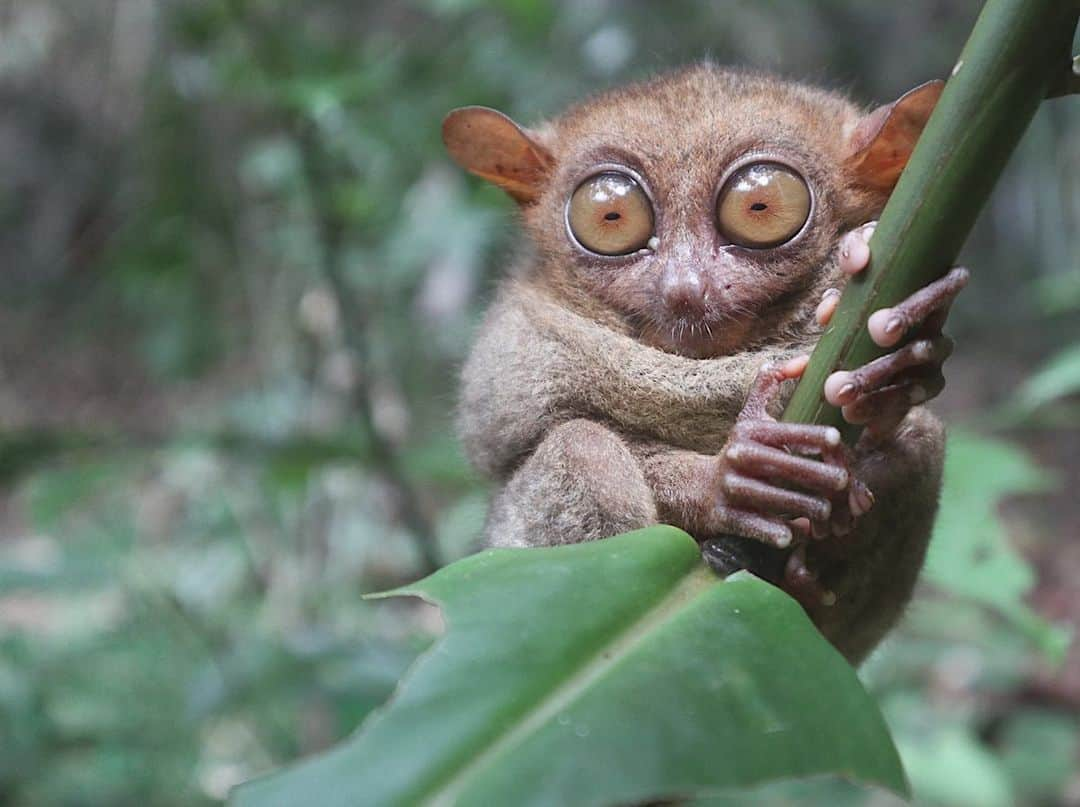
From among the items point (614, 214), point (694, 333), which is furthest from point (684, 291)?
point (614, 214)

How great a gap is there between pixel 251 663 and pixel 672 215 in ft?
6.55

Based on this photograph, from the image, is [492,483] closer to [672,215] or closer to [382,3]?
[672,215]

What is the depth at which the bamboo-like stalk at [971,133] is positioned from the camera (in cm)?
96

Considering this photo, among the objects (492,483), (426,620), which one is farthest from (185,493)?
(492,483)

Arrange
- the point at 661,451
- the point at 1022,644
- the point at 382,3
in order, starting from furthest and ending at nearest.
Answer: the point at 382,3, the point at 1022,644, the point at 661,451

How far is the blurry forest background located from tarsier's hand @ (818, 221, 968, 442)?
3.45 ft

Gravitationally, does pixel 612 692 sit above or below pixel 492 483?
below

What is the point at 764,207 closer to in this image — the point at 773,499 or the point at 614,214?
the point at 614,214

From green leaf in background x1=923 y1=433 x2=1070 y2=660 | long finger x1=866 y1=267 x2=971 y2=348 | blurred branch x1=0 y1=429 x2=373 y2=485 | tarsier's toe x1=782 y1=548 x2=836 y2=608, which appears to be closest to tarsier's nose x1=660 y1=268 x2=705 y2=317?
tarsier's toe x1=782 y1=548 x2=836 y2=608

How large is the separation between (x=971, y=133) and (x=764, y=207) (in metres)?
0.71

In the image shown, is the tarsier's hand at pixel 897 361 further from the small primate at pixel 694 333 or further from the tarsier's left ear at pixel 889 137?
the tarsier's left ear at pixel 889 137

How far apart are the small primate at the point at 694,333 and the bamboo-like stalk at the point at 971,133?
38 centimetres

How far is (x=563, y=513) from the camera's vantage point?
5.34 ft

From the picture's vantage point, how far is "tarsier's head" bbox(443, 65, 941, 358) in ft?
5.54
